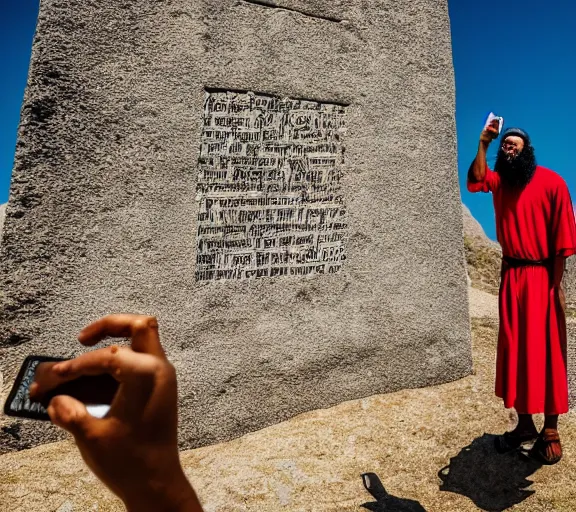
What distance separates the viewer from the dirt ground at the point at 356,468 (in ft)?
8.66

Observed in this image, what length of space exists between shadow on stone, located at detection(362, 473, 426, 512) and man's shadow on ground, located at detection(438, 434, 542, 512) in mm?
255

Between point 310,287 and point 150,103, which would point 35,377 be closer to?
point 150,103

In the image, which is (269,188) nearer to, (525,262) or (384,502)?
(525,262)

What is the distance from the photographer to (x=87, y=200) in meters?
2.85

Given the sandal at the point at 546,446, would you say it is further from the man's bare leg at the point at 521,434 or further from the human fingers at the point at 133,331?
the human fingers at the point at 133,331

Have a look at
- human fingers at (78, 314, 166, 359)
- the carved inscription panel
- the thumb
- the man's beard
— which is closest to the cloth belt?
the man's beard

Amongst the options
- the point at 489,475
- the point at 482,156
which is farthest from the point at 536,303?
the point at 489,475

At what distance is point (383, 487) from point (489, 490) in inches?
22.2

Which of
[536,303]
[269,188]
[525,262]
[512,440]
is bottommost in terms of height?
[512,440]

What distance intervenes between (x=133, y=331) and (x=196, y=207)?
2185 millimetres

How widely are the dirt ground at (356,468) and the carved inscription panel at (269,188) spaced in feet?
3.31

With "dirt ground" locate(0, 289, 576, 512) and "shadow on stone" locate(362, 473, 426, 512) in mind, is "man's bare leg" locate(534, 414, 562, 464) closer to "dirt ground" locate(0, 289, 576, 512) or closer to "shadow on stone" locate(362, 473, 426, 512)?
"dirt ground" locate(0, 289, 576, 512)

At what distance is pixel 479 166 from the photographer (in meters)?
2.98

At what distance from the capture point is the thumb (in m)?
0.86
